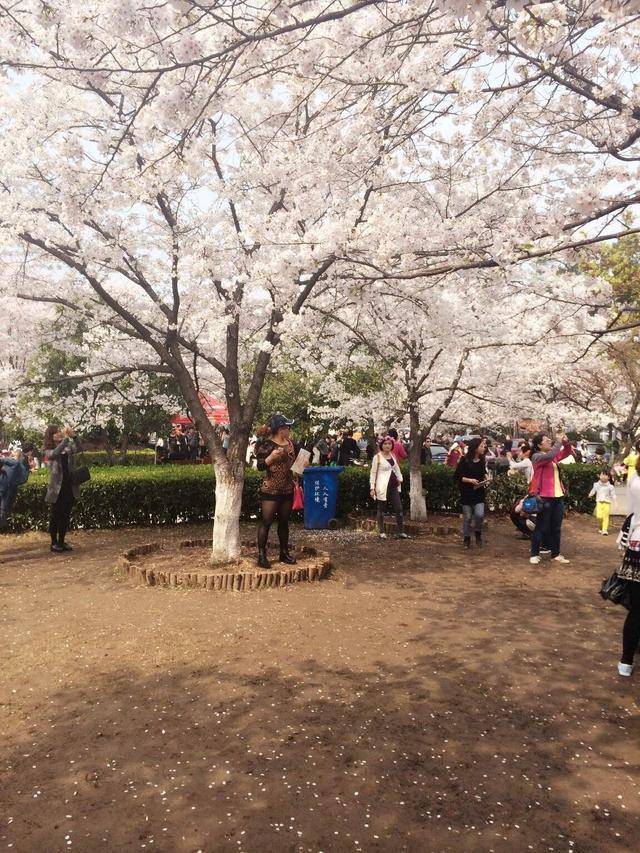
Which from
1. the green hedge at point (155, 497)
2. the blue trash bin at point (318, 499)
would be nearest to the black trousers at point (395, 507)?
the blue trash bin at point (318, 499)

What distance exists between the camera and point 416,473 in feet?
42.1

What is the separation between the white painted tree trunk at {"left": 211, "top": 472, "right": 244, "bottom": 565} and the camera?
8141mm

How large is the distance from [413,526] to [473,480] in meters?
2.14

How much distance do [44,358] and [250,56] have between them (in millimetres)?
19105

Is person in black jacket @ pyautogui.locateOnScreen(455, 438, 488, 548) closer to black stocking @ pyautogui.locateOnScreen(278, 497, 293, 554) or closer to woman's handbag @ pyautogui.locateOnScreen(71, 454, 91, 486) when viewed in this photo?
black stocking @ pyautogui.locateOnScreen(278, 497, 293, 554)

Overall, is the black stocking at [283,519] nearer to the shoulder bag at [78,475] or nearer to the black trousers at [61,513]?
the shoulder bag at [78,475]

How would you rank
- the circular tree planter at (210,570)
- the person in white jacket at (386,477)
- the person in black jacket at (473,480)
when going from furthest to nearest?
the person in white jacket at (386,477) < the person in black jacket at (473,480) < the circular tree planter at (210,570)

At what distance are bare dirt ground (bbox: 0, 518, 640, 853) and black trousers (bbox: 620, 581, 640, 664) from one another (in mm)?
207

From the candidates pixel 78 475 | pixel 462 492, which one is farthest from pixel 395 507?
pixel 78 475

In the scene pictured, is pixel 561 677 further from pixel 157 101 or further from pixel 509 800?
pixel 157 101

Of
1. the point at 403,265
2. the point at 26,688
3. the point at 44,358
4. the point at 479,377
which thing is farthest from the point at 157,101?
the point at 44,358

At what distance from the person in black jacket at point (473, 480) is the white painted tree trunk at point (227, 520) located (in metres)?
3.66

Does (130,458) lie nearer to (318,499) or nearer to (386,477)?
(318,499)

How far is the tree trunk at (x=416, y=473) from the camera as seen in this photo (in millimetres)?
12508
